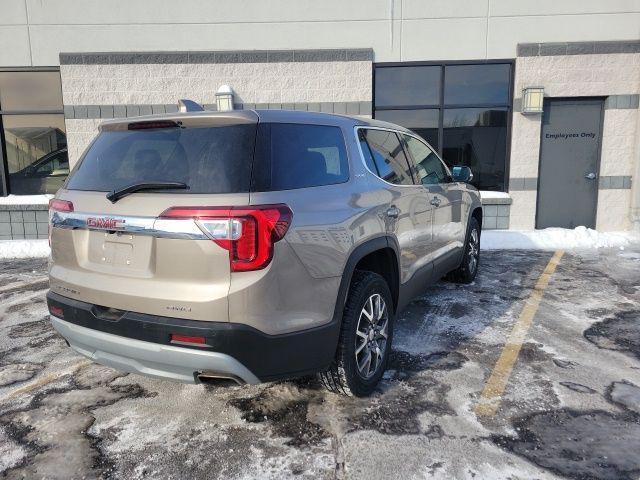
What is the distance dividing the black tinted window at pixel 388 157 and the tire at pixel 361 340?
818mm

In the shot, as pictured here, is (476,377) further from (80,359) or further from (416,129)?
(416,129)

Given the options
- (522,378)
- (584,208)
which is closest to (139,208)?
(522,378)

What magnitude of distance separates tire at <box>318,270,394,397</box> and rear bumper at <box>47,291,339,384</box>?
0.62ft

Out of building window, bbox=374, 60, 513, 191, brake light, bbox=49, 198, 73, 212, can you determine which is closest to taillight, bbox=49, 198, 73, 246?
brake light, bbox=49, 198, 73, 212

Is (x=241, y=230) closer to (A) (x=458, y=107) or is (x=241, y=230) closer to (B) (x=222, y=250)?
(B) (x=222, y=250)

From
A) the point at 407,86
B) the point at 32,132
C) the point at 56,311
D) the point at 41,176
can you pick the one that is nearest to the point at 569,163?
the point at 407,86

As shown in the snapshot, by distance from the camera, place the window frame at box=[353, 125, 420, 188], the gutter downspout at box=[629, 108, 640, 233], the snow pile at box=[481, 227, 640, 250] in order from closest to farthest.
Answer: the window frame at box=[353, 125, 420, 188] < the snow pile at box=[481, 227, 640, 250] < the gutter downspout at box=[629, 108, 640, 233]

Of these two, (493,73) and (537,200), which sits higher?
(493,73)

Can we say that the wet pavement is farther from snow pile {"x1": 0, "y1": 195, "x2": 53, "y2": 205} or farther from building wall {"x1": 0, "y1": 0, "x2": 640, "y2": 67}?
building wall {"x1": 0, "y1": 0, "x2": 640, "y2": 67}

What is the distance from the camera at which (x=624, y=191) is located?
29.8ft

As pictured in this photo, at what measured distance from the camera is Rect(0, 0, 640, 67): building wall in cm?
860

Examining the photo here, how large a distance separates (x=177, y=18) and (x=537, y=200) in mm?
7259

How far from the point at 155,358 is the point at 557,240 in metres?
7.72

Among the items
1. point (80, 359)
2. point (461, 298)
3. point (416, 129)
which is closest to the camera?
point (80, 359)
